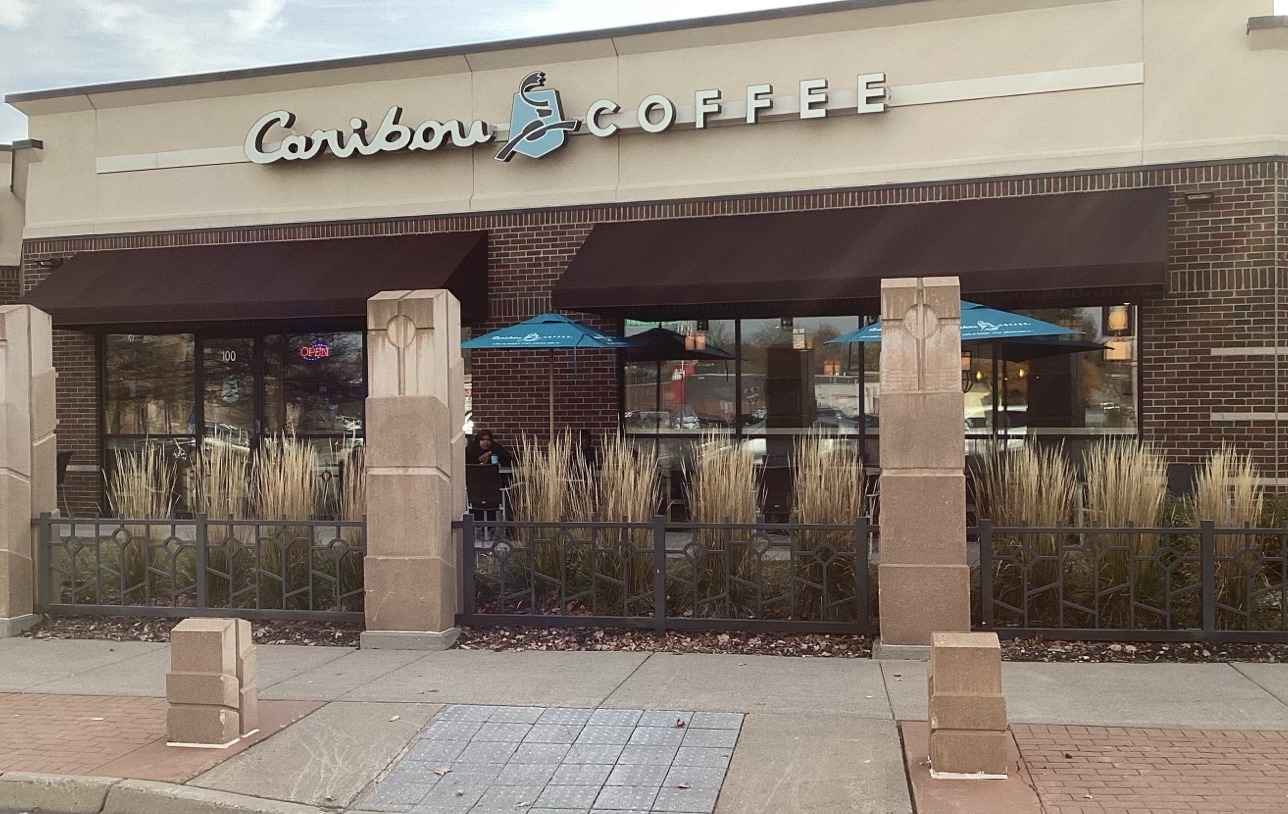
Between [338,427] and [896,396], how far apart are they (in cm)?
998

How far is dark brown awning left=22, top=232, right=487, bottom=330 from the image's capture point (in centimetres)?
1298

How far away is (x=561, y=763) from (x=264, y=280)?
10.2 meters

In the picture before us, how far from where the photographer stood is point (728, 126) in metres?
13.0

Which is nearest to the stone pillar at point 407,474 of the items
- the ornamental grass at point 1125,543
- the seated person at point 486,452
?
the seated person at point 486,452

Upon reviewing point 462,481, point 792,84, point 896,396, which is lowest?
point 462,481

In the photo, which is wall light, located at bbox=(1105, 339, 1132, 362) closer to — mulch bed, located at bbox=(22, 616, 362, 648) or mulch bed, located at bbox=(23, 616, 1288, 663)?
mulch bed, located at bbox=(23, 616, 1288, 663)

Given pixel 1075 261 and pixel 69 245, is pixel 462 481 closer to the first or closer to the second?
Answer: pixel 1075 261

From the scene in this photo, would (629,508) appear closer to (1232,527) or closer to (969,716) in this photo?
(969,716)

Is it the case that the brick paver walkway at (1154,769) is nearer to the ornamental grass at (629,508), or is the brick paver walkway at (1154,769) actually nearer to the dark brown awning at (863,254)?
the ornamental grass at (629,508)

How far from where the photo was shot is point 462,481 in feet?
26.7

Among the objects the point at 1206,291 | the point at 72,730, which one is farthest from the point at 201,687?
the point at 1206,291

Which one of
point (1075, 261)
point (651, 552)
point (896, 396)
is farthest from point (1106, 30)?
point (651, 552)

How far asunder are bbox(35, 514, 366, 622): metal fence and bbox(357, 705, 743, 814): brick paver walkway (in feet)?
8.90

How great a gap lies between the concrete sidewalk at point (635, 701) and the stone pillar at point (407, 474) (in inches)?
11.8
